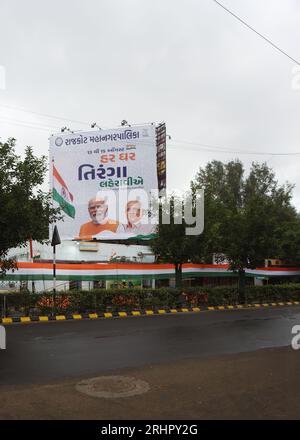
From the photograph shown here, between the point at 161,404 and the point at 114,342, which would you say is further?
the point at 114,342

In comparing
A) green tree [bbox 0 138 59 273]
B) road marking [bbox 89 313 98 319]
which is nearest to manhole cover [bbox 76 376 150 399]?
green tree [bbox 0 138 59 273]

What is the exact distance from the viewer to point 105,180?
34969mm

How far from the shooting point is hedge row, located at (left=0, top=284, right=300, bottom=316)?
19547 mm

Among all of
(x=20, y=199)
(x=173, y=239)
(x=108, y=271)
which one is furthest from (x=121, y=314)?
(x=20, y=199)

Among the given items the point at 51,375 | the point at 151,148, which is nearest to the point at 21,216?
the point at 51,375

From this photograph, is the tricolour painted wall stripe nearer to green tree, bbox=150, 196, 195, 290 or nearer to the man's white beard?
green tree, bbox=150, 196, 195, 290

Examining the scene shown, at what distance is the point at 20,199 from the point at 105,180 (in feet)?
62.0

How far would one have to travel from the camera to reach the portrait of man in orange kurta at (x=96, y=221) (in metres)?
35.0

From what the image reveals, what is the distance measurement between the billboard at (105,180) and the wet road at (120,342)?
14.7 metres

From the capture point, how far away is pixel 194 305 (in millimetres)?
25547

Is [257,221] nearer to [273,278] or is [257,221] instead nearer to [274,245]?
[274,245]

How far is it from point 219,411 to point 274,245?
21809 mm

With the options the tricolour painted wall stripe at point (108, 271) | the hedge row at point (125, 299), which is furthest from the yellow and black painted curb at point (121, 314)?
the tricolour painted wall stripe at point (108, 271)

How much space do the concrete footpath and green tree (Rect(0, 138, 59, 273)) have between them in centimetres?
788
